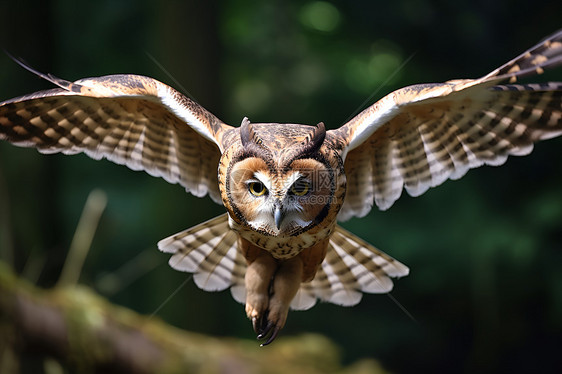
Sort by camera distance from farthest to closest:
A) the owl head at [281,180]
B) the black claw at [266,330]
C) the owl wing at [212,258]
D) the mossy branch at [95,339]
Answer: the mossy branch at [95,339]
the owl wing at [212,258]
the black claw at [266,330]
the owl head at [281,180]

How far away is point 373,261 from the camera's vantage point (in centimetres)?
248

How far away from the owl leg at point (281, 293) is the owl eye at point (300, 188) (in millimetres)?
366

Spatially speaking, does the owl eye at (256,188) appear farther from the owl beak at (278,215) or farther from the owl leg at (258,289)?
the owl leg at (258,289)

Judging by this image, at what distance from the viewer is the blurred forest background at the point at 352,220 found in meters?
3.97

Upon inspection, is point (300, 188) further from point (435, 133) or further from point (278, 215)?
point (435, 133)

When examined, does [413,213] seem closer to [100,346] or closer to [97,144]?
[100,346]

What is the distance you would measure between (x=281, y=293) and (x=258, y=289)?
7 centimetres

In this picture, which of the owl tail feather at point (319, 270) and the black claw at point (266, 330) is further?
the owl tail feather at point (319, 270)

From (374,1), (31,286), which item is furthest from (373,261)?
(374,1)

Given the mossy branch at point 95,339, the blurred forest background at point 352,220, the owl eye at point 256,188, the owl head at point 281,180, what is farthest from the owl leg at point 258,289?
the blurred forest background at point 352,220

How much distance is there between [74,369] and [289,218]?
6.90 ft

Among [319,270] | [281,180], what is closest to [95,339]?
[319,270]

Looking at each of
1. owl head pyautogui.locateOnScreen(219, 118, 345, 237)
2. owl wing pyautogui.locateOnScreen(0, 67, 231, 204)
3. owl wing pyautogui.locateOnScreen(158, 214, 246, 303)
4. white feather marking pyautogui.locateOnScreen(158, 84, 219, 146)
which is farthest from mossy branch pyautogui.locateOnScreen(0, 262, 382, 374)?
owl head pyautogui.locateOnScreen(219, 118, 345, 237)

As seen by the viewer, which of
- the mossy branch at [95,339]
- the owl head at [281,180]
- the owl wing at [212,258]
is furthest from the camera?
the mossy branch at [95,339]
